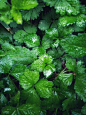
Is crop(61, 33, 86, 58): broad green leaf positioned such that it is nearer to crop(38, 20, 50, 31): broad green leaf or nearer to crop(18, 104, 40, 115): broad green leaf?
crop(38, 20, 50, 31): broad green leaf

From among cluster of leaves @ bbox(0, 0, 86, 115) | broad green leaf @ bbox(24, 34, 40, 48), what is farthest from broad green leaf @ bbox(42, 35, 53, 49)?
broad green leaf @ bbox(24, 34, 40, 48)

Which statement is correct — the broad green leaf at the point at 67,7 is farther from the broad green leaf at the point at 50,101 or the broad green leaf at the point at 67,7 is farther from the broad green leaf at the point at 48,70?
the broad green leaf at the point at 50,101

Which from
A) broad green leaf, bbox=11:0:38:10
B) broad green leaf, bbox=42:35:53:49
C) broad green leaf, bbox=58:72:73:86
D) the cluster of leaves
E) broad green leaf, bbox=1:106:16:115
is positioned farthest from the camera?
broad green leaf, bbox=42:35:53:49

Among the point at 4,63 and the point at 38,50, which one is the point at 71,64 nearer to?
the point at 38,50

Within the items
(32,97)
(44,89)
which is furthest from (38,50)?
(32,97)

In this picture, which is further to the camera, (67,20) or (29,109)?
(67,20)

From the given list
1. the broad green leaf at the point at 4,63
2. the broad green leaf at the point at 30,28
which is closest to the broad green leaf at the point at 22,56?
the broad green leaf at the point at 4,63

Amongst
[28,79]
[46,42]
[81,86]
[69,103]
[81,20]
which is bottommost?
[69,103]
